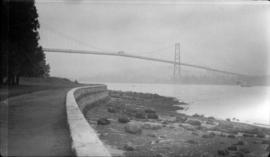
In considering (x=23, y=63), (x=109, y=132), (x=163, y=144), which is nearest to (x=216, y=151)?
(x=163, y=144)

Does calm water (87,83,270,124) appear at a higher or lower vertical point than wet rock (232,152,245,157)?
lower

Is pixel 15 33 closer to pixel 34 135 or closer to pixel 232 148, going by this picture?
pixel 34 135

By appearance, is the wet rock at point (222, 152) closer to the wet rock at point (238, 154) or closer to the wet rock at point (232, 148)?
the wet rock at point (238, 154)

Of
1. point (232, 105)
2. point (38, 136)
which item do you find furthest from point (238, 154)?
point (232, 105)

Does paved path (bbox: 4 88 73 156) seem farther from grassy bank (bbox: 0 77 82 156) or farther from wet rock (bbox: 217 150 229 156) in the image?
A: wet rock (bbox: 217 150 229 156)

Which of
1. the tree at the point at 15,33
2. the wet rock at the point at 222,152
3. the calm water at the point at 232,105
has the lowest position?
the calm water at the point at 232,105

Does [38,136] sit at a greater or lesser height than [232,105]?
greater

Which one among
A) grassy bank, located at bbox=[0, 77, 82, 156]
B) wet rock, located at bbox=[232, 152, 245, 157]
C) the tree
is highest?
the tree

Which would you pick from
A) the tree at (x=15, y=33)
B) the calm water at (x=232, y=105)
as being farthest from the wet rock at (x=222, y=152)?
the calm water at (x=232, y=105)

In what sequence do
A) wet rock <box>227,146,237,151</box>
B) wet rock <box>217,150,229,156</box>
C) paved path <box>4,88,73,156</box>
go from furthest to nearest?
1. wet rock <box>227,146,237,151</box>
2. wet rock <box>217,150,229,156</box>
3. paved path <box>4,88,73,156</box>

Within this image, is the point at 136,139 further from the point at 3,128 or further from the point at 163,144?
the point at 3,128

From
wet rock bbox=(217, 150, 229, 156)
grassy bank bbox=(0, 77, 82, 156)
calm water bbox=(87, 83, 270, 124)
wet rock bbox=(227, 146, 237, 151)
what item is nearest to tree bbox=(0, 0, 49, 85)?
grassy bank bbox=(0, 77, 82, 156)
